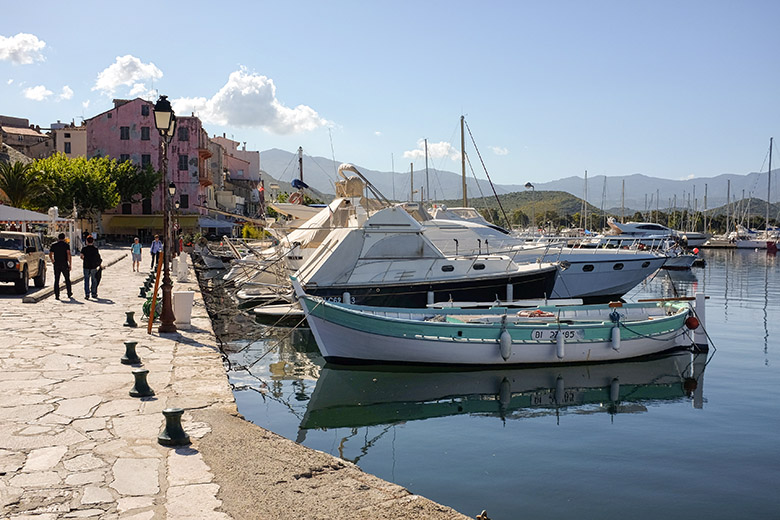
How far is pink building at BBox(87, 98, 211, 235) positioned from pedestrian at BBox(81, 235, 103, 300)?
157 ft

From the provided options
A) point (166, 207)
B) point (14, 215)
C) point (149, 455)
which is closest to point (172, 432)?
point (149, 455)

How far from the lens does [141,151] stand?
6625 cm

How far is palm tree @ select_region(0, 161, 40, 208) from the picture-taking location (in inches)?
1828

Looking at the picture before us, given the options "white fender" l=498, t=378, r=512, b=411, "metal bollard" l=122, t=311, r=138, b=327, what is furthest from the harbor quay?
"white fender" l=498, t=378, r=512, b=411

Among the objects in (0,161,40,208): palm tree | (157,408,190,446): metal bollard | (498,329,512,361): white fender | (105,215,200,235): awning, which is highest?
(0,161,40,208): palm tree

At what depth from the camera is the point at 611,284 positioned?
28.5 meters

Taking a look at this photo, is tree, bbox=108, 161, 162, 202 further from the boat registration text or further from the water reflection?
the boat registration text

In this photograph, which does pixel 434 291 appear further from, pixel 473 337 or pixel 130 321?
pixel 130 321

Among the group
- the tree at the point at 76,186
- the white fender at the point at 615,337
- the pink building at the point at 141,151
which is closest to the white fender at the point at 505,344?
the white fender at the point at 615,337

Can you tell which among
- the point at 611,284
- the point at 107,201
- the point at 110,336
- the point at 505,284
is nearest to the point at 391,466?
the point at 110,336

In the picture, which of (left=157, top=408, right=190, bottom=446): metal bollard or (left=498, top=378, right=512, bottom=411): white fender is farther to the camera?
(left=498, top=378, right=512, bottom=411): white fender

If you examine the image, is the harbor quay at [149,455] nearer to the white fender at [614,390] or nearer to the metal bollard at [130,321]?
the metal bollard at [130,321]

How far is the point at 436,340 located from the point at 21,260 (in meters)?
12.7

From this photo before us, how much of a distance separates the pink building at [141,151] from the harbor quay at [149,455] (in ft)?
186
